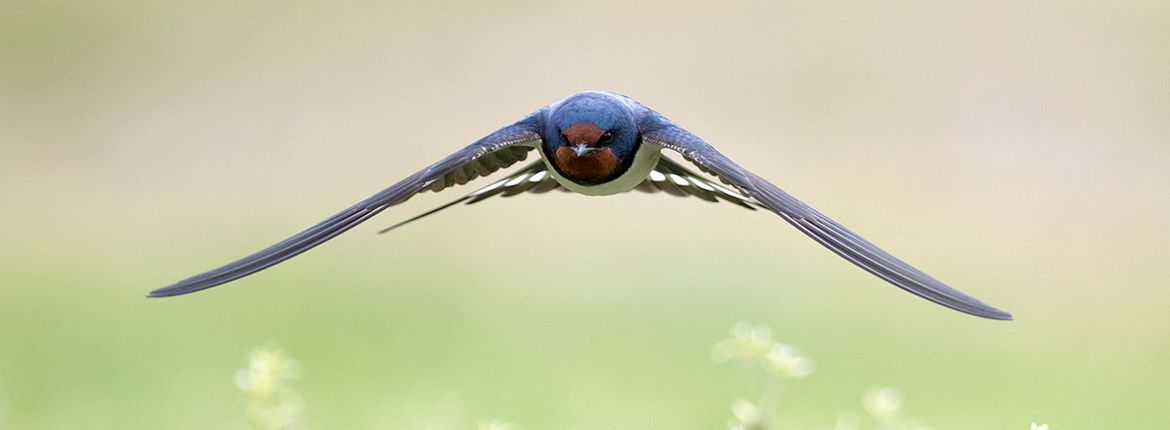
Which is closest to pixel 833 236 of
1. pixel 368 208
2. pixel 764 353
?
pixel 764 353

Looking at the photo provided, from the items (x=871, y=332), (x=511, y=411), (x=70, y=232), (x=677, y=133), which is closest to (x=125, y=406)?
(x=511, y=411)

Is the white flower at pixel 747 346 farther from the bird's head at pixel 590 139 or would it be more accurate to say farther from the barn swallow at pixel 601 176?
the bird's head at pixel 590 139

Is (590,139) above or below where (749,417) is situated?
above

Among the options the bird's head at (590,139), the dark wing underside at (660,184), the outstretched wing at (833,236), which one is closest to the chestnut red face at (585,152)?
the bird's head at (590,139)

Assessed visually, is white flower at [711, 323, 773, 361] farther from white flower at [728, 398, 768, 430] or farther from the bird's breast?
the bird's breast

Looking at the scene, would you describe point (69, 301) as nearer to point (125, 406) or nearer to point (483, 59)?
point (125, 406)

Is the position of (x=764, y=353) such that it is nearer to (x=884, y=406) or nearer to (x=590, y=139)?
(x=884, y=406)
